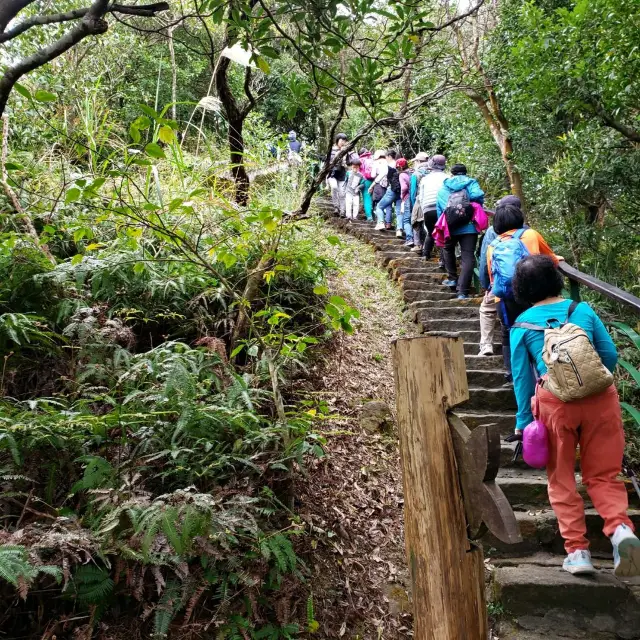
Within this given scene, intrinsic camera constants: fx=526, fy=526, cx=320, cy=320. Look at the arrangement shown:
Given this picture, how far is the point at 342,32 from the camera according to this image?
8.61 feet

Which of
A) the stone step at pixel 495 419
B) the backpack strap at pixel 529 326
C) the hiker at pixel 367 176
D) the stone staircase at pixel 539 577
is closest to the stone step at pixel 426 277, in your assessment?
the stone staircase at pixel 539 577

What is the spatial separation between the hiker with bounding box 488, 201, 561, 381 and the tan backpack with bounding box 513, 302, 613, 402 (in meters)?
1.45

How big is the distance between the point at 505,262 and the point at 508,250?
116mm

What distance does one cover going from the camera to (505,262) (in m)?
4.24

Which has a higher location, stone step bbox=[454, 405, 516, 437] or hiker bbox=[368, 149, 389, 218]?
hiker bbox=[368, 149, 389, 218]

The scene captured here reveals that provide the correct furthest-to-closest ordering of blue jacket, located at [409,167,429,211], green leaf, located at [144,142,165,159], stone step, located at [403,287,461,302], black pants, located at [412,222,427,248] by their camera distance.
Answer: black pants, located at [412,222,427,248]
blue jacket, located at [409,167,429,211]
stone step, located at [403,287,461,302]
green leaf, located at [144,142,165,159]

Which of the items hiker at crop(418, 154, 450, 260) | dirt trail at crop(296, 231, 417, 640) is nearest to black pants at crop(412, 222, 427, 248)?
hiker at crop(418, 154, 450, 260)

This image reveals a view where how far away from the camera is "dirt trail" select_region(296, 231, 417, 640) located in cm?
298

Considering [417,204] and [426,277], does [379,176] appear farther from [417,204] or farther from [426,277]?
[426,277]

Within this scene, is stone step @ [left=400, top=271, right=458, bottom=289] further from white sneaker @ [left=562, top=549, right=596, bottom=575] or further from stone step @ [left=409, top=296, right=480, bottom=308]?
white sneaker @ [left=562, top=549, right=596, bottom=575]

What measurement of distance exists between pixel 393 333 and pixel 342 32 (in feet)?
Result: 13.2

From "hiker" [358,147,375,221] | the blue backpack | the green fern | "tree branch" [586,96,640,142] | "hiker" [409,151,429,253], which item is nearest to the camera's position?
the green fern

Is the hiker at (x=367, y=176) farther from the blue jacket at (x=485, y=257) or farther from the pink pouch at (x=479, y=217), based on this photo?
the blue jacket at (x=485, y=257)

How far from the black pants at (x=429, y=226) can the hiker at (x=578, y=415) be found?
15.1ft
